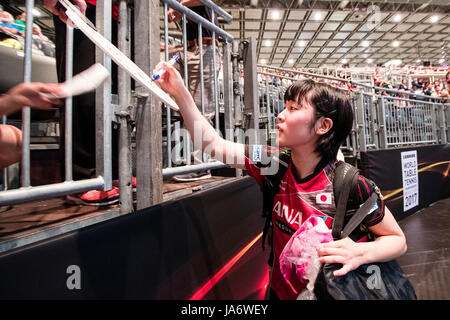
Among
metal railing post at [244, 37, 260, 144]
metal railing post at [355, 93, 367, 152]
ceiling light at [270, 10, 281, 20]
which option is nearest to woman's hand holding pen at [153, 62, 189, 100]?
metal railing post at [244, 37, 260, 144]

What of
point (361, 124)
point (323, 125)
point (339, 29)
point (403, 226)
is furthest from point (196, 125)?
point (339, 29)

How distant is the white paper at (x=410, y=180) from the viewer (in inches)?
173

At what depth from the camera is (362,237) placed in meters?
1.08

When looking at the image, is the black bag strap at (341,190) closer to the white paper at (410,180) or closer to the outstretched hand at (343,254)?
the outstretched hand at (343,254)

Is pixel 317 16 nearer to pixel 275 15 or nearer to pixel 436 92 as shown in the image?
pixel 275 15

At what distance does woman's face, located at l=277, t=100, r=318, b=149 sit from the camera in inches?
44.1

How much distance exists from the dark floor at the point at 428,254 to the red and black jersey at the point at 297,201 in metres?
1.76

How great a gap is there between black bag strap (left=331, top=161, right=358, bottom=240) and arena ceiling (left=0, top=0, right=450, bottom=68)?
31.8 ft

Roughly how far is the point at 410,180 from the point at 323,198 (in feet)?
14.9

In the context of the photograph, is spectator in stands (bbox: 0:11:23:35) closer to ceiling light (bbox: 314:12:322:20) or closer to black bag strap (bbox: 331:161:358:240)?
black bag strap (bbox: 331:161:358:240)

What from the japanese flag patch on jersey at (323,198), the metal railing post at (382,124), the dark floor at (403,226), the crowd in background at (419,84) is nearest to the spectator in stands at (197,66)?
the dark floor at (403,226)

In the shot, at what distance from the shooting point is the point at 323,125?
115 cm
